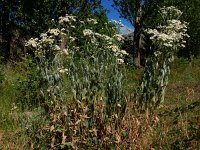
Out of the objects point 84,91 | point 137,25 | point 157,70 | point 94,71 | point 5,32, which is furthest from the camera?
point 137,25

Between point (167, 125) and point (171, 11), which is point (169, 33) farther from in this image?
point (167, 125)

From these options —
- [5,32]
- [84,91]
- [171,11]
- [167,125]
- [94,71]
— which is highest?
[171,11]

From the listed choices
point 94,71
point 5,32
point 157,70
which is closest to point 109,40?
point 94,71

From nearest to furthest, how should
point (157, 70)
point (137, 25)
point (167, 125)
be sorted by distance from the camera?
1. point (167, 125)
2. point (157, 70)
3. point (137, 25)

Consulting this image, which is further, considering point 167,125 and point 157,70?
point 157,70

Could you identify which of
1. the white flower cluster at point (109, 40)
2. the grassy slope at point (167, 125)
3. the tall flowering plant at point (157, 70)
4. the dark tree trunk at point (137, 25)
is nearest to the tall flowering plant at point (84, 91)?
the white flower cluster at point (109, 40)

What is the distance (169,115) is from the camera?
938 cm

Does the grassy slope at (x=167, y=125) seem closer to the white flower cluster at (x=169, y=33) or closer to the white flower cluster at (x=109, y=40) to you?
the white flower cluster at (x=109, y=40)

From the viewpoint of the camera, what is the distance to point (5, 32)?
2219 cm

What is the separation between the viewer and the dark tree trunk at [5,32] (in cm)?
2081

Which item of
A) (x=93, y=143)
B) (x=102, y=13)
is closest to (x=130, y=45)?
(x=102, y=13)

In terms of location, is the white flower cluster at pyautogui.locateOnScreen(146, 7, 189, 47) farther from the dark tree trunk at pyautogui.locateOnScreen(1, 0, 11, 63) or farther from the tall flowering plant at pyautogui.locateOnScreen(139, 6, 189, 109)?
the dark tree trunk at pyautogui.locateOnScreen(1, 0, 11, 63)

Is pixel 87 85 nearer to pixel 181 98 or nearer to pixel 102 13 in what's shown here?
pixel 181 98

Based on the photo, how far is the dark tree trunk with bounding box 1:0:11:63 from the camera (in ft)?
68.3
